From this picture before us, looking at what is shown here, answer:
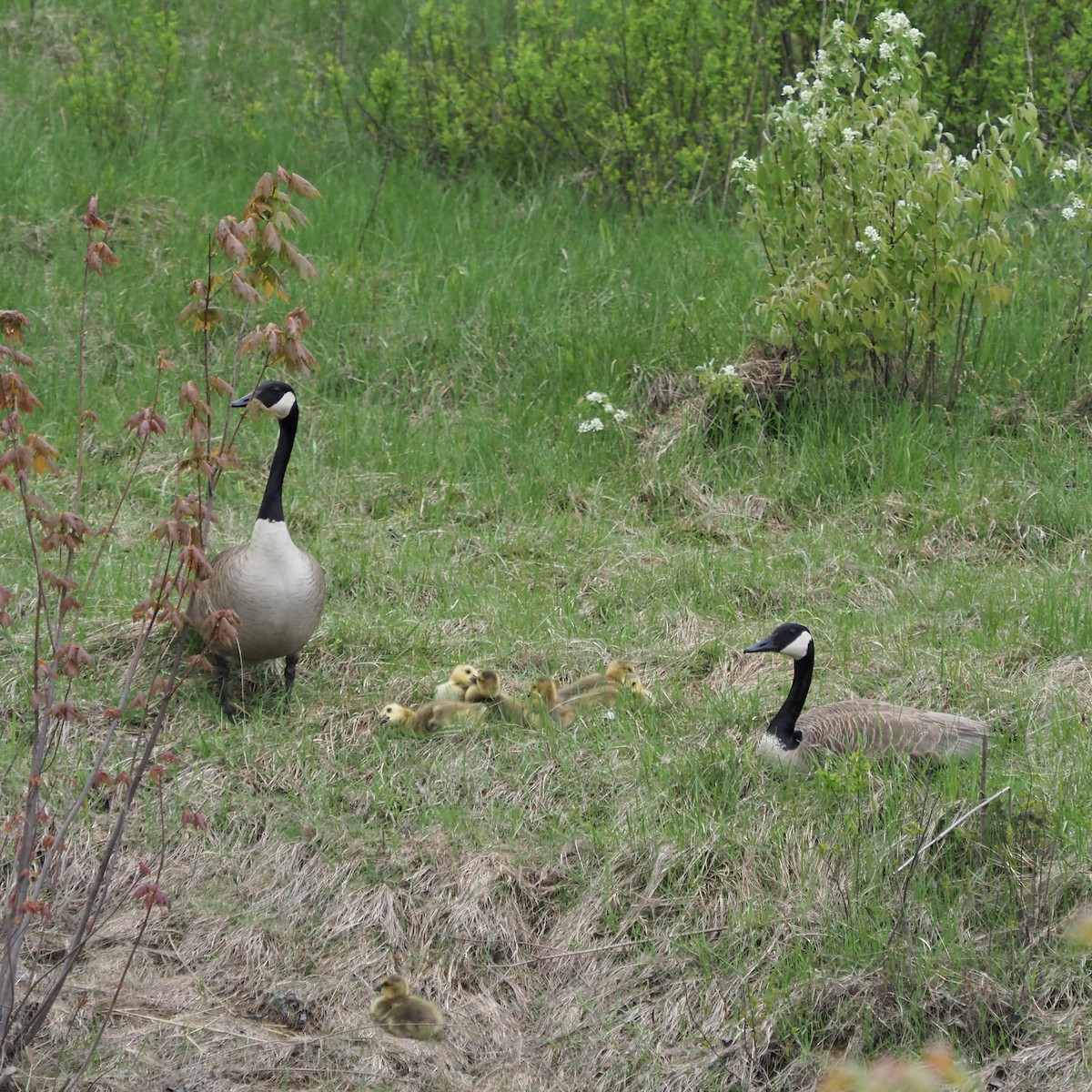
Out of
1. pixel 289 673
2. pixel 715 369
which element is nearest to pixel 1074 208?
pixel 715 369

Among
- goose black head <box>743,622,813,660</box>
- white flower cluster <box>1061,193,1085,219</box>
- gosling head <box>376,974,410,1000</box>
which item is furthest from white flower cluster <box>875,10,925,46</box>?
gosling head <box>376,974,410,1000</box>

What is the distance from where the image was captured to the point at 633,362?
26.2 ft

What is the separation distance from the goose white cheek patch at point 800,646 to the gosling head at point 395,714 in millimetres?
1393

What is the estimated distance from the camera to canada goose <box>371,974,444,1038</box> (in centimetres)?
428

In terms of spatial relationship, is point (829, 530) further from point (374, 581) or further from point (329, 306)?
point (329, 306)

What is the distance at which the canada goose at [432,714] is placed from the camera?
536 centimetres

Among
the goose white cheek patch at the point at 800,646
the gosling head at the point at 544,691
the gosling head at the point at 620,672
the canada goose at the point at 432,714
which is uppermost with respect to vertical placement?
the goose white cheek patch at the point at 800,646

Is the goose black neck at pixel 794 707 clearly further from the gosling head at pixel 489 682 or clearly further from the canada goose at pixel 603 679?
the gosling head at pixel 489 682

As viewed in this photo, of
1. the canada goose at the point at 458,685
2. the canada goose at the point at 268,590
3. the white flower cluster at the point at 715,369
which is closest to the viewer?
the canada goose at the point at 268,590

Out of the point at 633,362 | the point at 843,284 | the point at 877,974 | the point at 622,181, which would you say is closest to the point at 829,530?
the point at 843,284

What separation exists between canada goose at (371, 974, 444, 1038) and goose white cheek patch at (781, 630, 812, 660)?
5.64ft

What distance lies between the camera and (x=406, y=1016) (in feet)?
14.1

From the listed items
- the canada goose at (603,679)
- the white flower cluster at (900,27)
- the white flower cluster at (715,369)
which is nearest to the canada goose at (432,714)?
the canada goose at (603,679)

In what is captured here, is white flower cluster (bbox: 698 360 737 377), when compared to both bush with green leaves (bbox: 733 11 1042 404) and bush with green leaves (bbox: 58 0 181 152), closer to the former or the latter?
bush with green leaves (bbox: 733 11 1042 404)
